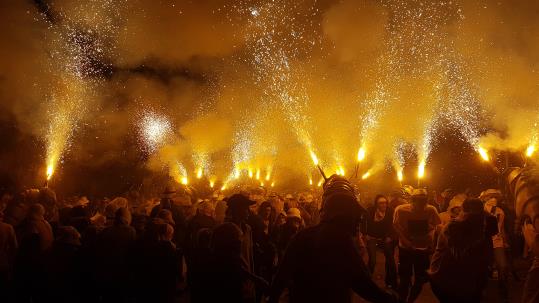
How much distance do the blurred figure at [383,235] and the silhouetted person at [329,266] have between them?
354 cm

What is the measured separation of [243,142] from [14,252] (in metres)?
23.2

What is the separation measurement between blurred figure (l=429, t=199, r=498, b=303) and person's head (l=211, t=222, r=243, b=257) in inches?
79.3

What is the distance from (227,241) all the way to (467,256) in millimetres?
2260

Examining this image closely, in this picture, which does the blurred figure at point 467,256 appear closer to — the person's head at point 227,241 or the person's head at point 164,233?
the person's head at point 227,241

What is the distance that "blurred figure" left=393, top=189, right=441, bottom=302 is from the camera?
18.5ft

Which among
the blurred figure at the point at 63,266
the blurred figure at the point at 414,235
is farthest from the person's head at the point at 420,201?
the blurred figure at the point at 63,266

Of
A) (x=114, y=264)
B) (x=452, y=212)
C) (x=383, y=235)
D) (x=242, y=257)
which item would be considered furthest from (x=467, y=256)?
(x=114, y=264)

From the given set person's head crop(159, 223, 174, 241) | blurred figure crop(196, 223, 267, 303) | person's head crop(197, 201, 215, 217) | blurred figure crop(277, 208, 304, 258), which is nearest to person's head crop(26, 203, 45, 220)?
person's head crop(159, 223, 174, 241)

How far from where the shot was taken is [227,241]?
3904 mm

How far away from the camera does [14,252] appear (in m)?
4.76

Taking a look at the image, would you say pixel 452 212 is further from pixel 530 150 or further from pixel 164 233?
pixel 164 233

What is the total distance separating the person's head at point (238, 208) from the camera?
13.7 ft

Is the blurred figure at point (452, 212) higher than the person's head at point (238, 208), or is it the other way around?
the blurred figure at point (452, 212)

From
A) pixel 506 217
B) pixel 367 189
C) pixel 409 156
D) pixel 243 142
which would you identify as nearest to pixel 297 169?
pixel 243 142
